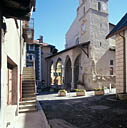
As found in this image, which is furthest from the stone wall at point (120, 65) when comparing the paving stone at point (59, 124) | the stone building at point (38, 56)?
the stone building at point (38, 56)

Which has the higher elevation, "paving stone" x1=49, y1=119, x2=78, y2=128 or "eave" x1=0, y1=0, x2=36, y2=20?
"eave" x1=0, y1=0, x2=36, y2=20

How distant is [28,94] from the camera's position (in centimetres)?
664

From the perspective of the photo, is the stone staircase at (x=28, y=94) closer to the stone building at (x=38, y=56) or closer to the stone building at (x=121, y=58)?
the stone building at (x=121, y=58)

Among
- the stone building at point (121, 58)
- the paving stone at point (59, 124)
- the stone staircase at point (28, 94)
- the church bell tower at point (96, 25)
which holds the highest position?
the church bell tower at point (96, 25)

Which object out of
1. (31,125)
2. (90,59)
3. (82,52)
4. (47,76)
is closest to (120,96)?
(31,125)

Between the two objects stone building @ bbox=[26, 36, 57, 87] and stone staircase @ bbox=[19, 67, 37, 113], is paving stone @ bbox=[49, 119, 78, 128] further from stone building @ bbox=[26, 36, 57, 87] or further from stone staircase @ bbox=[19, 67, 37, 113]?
stone building @ bbox=[26, 36, 57, 87]

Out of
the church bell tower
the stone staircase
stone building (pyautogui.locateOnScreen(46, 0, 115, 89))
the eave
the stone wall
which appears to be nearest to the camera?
the eave

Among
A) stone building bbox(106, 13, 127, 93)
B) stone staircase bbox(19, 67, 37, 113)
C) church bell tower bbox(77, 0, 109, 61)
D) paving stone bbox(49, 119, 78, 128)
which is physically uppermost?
church bell tower bbox(77, 0, 109, 61)

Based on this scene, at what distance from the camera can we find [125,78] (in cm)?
813

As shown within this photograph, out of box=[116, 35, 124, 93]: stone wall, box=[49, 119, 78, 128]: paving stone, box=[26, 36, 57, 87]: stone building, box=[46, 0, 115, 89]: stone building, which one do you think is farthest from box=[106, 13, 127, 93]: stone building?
box=[26, 36, 57, 87]: stone building

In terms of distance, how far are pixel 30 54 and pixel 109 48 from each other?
13.6 metres

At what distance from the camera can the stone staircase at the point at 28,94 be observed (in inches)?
228

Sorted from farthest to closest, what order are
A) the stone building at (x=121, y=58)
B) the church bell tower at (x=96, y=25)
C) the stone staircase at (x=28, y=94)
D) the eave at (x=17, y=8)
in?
the church bell tower at (x=96, y=25), the stone building at (x=121, y=58), the stone staircase at (x=28, y=94), the eave at (x=17, y=8)

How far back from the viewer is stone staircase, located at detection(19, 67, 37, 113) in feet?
19.0
